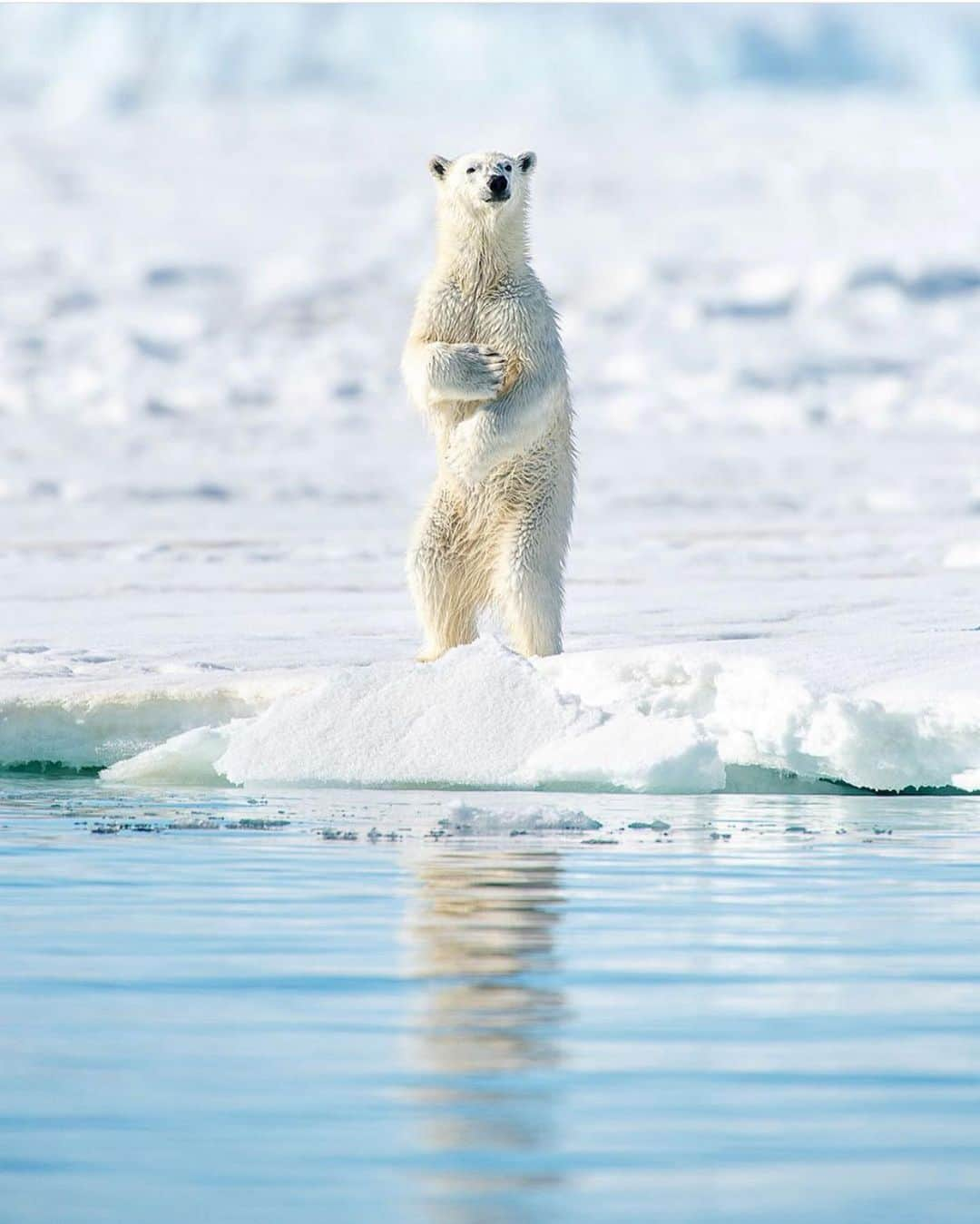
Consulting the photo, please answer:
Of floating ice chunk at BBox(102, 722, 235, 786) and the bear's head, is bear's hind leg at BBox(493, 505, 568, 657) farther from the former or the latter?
floating ice chunk at BBox(102, 722, 235, 786)

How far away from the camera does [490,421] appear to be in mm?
9289

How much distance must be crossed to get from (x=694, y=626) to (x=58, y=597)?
6.69 metres

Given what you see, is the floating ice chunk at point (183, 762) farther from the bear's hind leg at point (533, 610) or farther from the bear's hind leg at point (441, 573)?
the bear's hind leg at point (533, 610)

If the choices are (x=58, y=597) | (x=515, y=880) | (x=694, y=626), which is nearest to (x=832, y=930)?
(x=515, y=880)

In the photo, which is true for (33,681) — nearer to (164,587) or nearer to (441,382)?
(441,382)

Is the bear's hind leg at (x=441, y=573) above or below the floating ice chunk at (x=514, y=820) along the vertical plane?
above

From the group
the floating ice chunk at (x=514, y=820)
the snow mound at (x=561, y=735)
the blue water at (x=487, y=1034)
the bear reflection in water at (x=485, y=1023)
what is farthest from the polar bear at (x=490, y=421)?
the bear reflection in water at (x=485, y=1023)

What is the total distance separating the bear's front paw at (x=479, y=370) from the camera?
9172mm

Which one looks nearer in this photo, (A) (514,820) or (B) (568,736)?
(A) (514,820)

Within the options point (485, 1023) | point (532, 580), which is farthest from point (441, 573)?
point (485, 1023)

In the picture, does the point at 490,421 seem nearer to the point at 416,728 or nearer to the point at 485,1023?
the point at 416,728

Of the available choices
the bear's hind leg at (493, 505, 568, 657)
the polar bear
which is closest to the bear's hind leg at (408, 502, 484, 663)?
the polar bear

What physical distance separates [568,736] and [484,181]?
266cm

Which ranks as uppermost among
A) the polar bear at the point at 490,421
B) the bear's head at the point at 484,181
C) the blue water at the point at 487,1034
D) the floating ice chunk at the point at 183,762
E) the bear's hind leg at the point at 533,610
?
the bear's head at the point at 484,181
